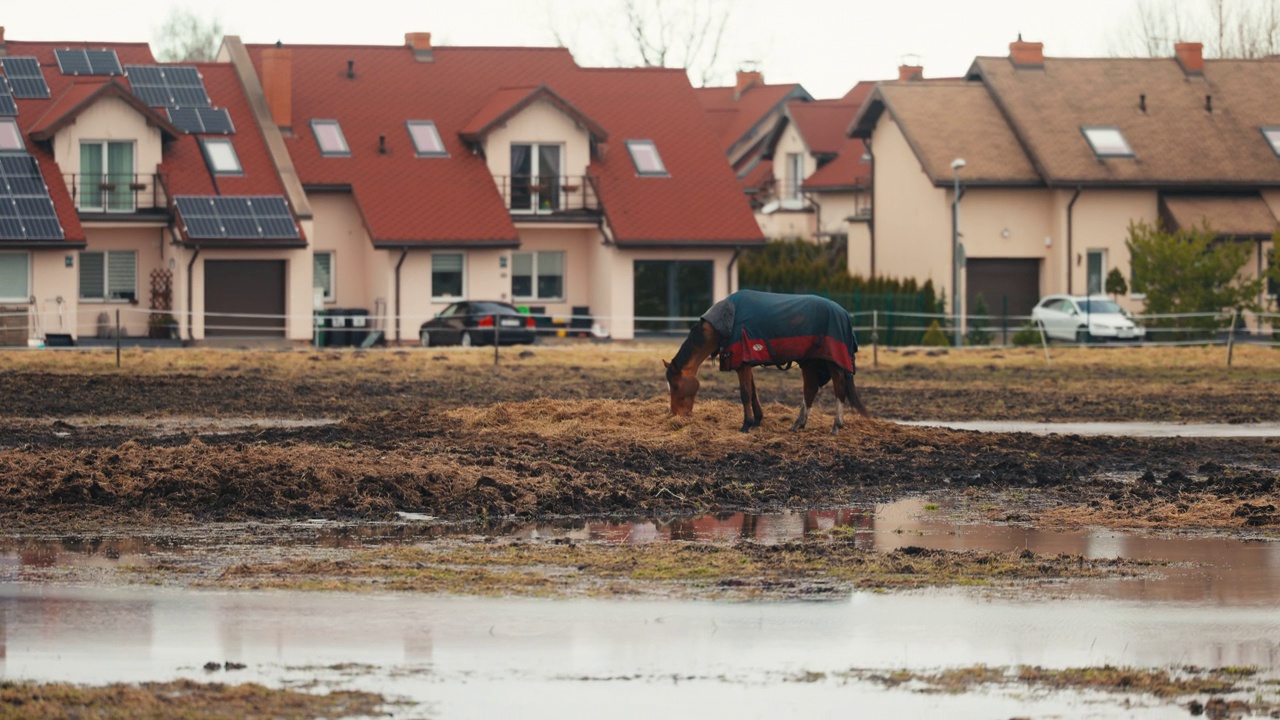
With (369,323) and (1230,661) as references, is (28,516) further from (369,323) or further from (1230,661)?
(369,323)

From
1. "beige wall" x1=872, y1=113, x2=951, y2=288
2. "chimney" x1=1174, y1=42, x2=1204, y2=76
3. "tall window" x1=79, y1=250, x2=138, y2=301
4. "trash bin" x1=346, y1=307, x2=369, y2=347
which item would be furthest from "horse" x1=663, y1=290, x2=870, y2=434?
"chimney" x1=1174, y1=42, x2=1204, y2=76

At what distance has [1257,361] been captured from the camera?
130ft

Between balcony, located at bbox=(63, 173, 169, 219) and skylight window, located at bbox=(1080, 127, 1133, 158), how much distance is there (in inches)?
964

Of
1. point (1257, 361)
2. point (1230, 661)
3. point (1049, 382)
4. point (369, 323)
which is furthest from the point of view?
point (369, 323)

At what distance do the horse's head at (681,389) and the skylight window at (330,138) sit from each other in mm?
30374

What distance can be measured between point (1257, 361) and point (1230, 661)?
1220 inches

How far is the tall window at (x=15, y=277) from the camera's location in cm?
4512

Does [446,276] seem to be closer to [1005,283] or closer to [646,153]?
[646,153]

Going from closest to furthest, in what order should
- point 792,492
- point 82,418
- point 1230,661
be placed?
point 1230,661
point 792,492
point 82,418

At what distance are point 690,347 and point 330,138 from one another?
103 ft

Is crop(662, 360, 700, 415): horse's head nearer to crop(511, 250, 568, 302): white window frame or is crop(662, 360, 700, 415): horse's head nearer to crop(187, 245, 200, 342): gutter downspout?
crop(187, 245, 200, 342): gutter downspout

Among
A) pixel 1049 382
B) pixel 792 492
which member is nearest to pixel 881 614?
pixel 792 492

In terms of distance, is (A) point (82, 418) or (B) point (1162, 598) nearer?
(B) point (1162, 598)

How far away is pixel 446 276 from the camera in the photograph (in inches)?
2003
